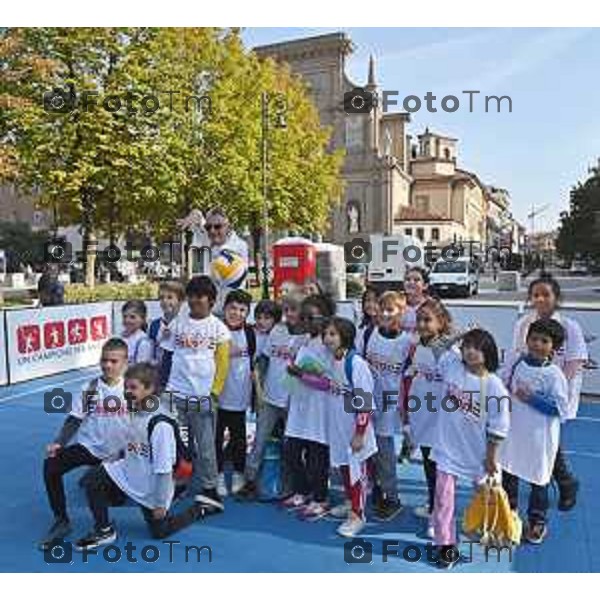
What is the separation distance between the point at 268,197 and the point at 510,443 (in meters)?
24.8

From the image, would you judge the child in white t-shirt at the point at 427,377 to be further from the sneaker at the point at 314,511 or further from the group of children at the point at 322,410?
the sneaker at the point at 314,511

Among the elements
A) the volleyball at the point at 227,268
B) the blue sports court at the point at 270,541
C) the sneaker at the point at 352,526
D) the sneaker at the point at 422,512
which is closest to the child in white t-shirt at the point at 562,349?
the blue sports court at the point at 270,541

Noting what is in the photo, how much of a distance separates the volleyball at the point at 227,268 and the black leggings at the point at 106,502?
7.07ft

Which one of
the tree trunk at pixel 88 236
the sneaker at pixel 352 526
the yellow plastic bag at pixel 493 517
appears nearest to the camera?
the yellow plastic bag at pixel 493 517

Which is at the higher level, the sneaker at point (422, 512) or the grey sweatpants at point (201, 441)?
the grey sweatpants at point (201, 441)

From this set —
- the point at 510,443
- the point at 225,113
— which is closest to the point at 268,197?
the point at 225,113

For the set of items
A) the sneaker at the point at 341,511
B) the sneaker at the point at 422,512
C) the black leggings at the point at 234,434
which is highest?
the black leggings at the point at 234,434

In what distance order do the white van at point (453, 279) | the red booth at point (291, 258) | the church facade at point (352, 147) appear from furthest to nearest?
1. the church facade at point (352, 147)
2. the white van at point (453, 279)
3. the red booth at point (291, 258)

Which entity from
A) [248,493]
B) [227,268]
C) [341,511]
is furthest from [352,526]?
[227,268]

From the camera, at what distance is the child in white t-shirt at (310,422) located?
17.9 ft

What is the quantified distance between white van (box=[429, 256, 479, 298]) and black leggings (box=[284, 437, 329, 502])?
26000 mm

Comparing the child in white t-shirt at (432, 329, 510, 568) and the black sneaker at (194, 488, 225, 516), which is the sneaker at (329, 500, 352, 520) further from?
the child in white t-shirt at (432, 329, 510, 568)

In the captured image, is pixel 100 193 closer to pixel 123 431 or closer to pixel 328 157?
pixel 328 157

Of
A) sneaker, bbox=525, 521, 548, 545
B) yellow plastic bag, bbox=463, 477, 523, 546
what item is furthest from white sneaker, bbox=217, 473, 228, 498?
sneaker, bbox=525, 521, 548, 545
